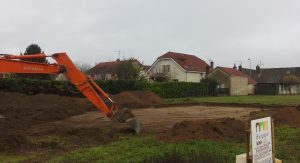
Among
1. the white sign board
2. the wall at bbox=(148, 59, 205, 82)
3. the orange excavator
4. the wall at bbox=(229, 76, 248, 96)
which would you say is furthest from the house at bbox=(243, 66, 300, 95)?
the white sign board

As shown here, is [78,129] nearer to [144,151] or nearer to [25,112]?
[144,151]

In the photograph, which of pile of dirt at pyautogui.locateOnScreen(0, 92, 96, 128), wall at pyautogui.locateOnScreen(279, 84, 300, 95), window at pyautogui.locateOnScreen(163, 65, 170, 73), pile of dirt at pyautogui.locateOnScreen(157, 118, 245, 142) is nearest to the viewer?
pile of dirt at pyautogui.locateOnScreen(157, 118, 245, 142)

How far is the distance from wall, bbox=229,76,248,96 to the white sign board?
67.9 metres

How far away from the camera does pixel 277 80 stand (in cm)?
9000

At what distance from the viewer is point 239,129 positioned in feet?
48.6

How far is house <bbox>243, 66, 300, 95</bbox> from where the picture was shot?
84875 millimetres

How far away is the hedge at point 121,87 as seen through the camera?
119 ft

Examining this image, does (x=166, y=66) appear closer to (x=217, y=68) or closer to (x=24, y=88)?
(x=217, y=68)

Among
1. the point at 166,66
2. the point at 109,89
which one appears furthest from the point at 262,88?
the point at 109,89

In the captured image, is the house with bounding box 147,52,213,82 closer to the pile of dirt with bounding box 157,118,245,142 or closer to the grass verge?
the pile of dirt with bounding box 157,118,245,142

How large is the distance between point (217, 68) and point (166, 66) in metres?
9.54

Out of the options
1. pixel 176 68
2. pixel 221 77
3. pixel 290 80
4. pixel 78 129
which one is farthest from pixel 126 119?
pixel 290 80

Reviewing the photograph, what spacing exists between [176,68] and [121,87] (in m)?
26.9

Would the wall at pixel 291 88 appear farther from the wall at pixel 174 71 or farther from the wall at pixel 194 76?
the wall at pixel 174 71
